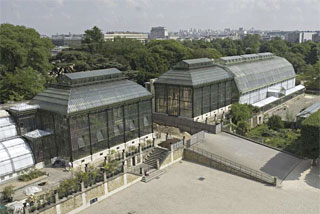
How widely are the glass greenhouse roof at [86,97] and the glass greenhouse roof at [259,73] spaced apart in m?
24.6

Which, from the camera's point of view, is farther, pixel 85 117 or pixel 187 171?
pixel 187 171

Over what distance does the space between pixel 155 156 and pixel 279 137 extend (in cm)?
1939

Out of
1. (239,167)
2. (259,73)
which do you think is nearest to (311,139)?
(239,167)

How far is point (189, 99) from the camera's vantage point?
1799 inches

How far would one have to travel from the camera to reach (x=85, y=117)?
31.4 meters

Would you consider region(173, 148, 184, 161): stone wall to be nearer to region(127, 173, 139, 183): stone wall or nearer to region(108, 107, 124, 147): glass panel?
region(127, 173, 139, 183): stone wall

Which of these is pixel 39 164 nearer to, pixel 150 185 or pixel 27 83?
pixel 150 185

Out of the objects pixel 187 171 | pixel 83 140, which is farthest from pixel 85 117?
pixel 187 171

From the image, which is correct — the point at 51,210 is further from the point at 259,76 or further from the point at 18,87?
the point at 259,76

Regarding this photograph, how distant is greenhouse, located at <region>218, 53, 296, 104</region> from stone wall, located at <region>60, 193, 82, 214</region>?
35.5m

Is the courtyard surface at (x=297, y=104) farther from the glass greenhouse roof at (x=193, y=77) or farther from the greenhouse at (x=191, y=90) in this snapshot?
the glass greenhouse roof at (x=193, y=77)

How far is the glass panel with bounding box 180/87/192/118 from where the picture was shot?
45.7m

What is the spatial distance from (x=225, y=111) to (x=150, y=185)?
25425 mm

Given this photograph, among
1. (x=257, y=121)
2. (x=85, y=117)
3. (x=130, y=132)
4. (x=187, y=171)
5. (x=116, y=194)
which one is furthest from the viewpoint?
(x=257, y=121)
